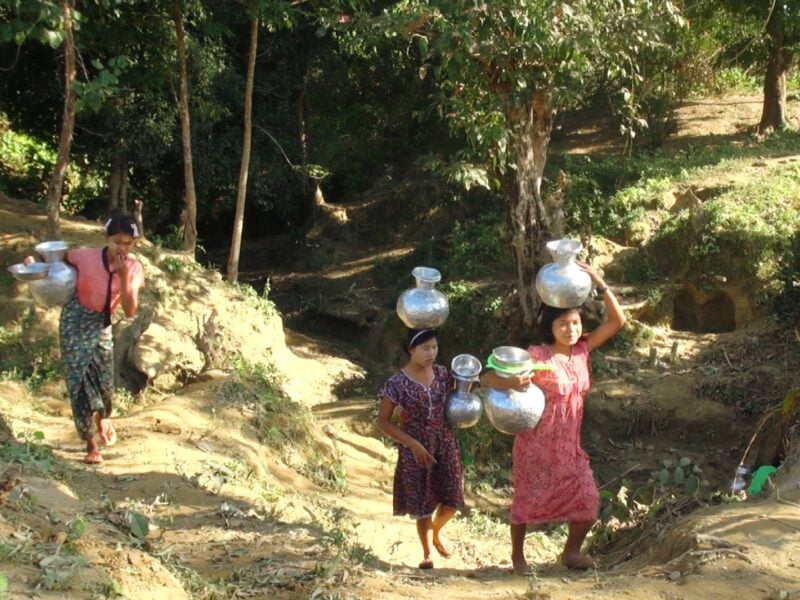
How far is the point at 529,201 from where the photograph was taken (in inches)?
399

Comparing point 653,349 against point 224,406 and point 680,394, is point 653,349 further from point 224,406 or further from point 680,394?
point 224,406

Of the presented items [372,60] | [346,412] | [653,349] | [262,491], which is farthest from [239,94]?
[262,491]

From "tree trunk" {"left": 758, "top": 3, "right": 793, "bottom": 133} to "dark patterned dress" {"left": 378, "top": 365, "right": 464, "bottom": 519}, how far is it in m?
11.6

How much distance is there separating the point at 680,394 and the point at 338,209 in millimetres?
8445

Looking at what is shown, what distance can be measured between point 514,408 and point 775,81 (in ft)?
42.3

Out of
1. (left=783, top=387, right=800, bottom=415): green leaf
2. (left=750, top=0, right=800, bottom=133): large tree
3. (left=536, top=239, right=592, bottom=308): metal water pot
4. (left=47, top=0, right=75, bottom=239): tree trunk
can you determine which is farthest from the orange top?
(left=750, top=0, right=800, bottom=133): large tree

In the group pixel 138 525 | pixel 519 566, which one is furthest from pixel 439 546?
pixel 138 525

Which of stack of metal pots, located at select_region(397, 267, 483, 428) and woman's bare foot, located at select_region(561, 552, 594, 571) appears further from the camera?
stack of metal pots, located at select_region(397, 267, 483, 428)

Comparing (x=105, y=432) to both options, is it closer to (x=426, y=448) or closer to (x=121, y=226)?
(x=121, y=226)

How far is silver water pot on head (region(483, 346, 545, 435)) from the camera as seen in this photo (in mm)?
4328

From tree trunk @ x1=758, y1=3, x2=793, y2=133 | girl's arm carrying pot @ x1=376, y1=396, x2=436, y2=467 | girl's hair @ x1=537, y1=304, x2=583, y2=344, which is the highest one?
tree trunk @ x1=758, y1=3, x2=793, y2=133

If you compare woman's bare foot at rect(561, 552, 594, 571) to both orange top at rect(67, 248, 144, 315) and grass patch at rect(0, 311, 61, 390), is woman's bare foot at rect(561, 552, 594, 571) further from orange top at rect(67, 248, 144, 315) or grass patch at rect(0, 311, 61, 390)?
grass patch at rect(0, 311, 61, 390)

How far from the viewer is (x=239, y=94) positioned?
13055 mm

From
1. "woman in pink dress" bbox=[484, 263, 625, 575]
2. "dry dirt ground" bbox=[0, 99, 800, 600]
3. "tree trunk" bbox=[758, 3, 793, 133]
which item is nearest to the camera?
"dry dirt ground" bbox=[0, 99, 800, 600]
